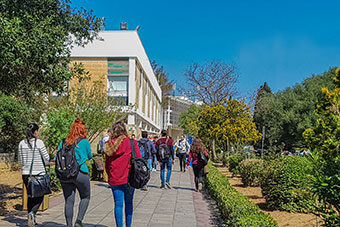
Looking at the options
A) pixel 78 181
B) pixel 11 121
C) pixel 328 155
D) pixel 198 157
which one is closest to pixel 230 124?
pixel 198 157

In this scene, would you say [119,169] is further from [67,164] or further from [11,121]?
[11,121]

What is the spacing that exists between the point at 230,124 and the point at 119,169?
57.5ft

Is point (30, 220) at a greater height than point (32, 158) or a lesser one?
lesser

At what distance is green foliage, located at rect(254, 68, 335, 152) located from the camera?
39719mm

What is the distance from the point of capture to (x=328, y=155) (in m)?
4.25

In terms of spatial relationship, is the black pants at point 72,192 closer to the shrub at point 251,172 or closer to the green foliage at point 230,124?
the shrub at point 251,172

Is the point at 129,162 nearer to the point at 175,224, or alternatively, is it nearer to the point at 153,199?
the point at 175,224

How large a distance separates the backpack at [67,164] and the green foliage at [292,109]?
3478cm

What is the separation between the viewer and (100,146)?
12.2 m

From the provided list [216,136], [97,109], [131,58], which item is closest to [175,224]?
[97,109]

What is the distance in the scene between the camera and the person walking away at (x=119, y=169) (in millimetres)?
5715

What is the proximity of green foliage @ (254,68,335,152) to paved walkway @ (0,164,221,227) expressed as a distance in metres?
29.9

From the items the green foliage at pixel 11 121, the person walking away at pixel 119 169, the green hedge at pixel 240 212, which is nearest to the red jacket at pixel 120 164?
the person walking away at pixel 119 169

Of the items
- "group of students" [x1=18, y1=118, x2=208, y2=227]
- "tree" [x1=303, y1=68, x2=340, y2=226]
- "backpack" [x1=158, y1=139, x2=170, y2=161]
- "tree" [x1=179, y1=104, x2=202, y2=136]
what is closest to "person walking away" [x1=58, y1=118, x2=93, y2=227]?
"group of students" [x1=18, y1=118, x2=208, y2=227]
